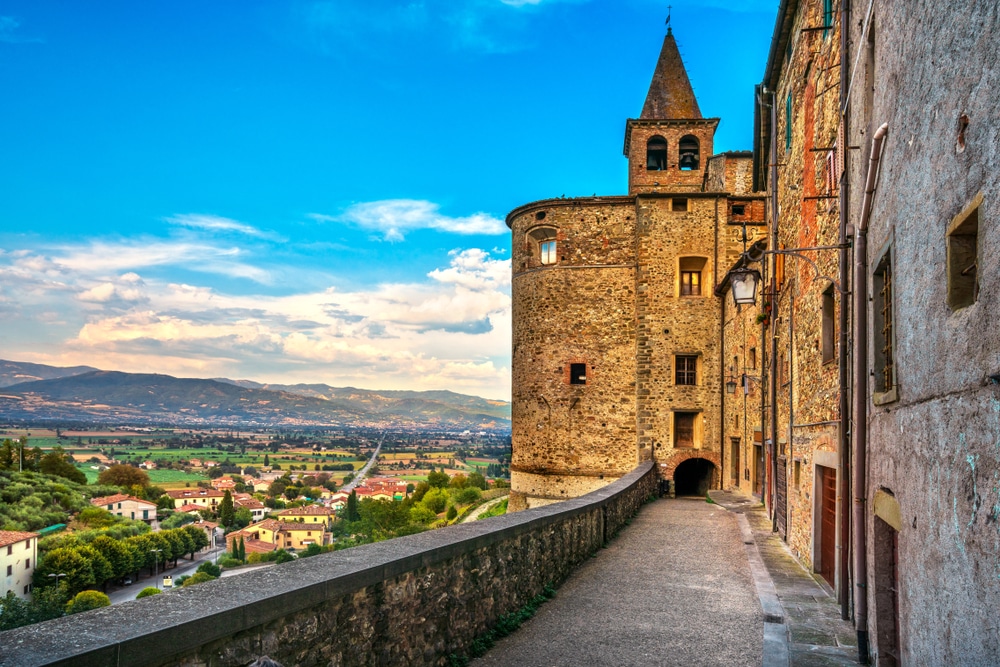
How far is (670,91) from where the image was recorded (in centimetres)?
2927

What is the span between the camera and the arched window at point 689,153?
28.3 meters

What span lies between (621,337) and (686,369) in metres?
2.32

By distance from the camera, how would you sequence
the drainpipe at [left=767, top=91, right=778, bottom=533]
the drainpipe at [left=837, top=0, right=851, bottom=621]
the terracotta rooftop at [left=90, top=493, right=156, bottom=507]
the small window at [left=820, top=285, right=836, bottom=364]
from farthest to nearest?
the terracotta rooftop at [left=90, top=493, right=156, bottom=507] < the drainpipe at [left=767, top=91, right=778, bottom=533] < the small window at [left=820, top=285, right=836, bottom=364] < the drainpipe at [left=837, top=0, right=851, bottom=621]

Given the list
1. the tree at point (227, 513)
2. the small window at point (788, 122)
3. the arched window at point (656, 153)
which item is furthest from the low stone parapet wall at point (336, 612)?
the tree at point (227, 513)

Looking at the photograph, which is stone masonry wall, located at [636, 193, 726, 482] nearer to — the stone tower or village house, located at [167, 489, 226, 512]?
the stone tower

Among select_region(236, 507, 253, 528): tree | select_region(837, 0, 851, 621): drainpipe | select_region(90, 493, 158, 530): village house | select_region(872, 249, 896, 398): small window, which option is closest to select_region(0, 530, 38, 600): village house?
select_region(90, 493, 158, 530): village house

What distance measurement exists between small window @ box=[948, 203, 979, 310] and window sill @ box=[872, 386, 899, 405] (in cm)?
157

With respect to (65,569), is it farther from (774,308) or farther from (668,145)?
(774,308)

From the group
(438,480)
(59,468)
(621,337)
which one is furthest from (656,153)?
(59,468)

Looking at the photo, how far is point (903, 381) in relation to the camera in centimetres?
455

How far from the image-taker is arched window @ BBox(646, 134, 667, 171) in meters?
28.4

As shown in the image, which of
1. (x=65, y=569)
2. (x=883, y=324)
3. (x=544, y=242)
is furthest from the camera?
(x=65, y=569)

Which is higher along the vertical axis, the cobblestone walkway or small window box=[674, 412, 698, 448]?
small window box=[674, 412, 698, 448]

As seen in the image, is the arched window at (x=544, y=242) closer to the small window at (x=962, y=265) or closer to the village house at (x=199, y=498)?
the small window at (x=962, y=265)
